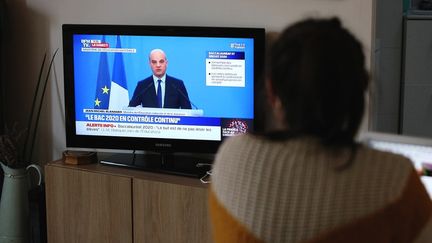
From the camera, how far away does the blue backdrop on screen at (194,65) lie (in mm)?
2326

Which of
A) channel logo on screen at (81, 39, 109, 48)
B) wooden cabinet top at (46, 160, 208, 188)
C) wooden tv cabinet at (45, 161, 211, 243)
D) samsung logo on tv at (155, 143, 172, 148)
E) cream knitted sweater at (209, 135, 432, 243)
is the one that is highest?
channel logo on screen at (81, 39, 109, 48)

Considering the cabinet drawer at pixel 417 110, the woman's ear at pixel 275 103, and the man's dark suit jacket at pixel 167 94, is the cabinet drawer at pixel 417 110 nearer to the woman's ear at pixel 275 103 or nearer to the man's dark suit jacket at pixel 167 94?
the man's dark suit jacket at pixel 167 94

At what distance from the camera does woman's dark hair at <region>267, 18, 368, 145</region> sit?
0.89m

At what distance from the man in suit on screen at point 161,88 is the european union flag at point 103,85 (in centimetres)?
15

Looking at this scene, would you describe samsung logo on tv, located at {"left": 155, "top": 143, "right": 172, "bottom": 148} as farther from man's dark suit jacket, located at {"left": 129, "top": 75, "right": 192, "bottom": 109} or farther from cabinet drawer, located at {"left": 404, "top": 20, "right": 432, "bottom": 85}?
cabinet drawer, located at {"left": 404, "top": 20, "right": 432, "bottom": 85}

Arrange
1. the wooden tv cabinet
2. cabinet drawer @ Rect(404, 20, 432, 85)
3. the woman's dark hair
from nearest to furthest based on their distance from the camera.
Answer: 1. the woman's dark hair
2. the wooden tv cabinet
3. cabinet drawer @ Rect(404, 20, 432, 85)

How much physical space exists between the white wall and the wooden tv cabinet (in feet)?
1.65

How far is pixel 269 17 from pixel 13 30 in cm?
149

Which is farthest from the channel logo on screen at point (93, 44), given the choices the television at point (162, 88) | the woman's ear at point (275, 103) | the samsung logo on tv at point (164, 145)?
the woman's ear at point (275, 103)

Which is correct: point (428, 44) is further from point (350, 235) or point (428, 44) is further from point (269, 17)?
point (350, 235)

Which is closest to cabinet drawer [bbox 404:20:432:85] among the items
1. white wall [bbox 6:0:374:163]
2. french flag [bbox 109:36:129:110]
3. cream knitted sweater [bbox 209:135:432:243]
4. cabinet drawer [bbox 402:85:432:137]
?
cabinet drawer [bbox 402:85:432:137]

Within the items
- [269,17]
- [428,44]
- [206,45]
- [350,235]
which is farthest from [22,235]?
[428,44]

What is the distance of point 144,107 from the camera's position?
8.06ft

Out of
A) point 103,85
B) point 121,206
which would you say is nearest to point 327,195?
point 121,206
